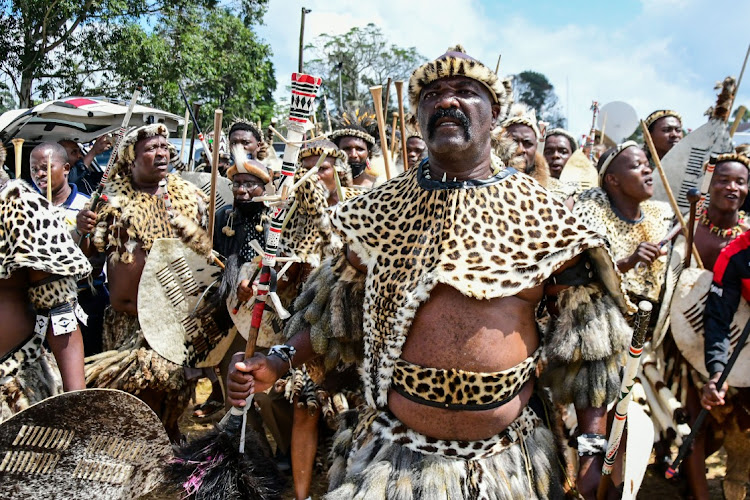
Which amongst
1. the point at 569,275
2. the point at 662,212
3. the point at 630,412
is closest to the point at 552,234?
the point at 569,275

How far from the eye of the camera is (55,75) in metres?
14.1

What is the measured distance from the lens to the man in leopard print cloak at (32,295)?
3.19m

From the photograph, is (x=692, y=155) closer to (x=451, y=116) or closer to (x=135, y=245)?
(x=451, y=116)

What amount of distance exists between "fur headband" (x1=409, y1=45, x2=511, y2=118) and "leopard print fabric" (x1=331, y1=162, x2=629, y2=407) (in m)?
0.30

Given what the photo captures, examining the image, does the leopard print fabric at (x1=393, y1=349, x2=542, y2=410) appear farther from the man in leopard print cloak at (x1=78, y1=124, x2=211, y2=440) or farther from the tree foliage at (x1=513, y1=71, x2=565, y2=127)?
the tree foliage at (x1=513, y1=71, x2=565, y2=127)

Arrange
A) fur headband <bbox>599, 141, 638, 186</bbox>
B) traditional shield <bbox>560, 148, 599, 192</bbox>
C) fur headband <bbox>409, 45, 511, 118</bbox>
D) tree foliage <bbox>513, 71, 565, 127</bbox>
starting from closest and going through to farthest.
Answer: fur headband <bbox>409, 45, 511, 118</bbox> → fur headband <bbox>599, 141, 638, 186</bbox> → traditional shield <bbox>560, 148, 599, 192</bbox> → tree foliage <bbox>513, 71, 565, 127</bbox>

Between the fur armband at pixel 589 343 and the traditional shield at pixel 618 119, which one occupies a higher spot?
the traditional shield at pixel 618 119

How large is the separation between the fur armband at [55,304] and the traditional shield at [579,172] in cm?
517

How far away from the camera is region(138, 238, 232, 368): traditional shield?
4.71m

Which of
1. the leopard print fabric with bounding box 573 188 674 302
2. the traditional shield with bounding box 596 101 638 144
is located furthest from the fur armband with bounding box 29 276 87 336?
Answer: the traditional shield with bounding box 596 101 638 144

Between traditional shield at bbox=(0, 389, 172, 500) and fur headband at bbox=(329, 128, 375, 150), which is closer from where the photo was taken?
traditional shield at bbox=(0, 389, 172, 500)

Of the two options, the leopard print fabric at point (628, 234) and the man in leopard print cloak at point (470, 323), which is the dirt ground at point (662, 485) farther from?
the man in leopard print cloak at point (470, 323)

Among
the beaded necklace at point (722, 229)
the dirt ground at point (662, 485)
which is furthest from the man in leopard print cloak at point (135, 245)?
A: the beaded necklace at point (722, 229)

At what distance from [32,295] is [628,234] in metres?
3.75
